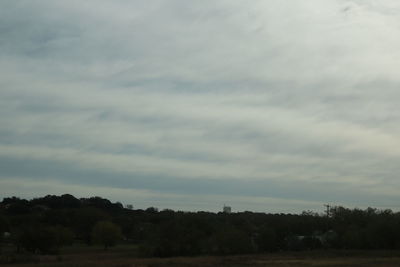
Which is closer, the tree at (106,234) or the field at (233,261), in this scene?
the field at (233,261)

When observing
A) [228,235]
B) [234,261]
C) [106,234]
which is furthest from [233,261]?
[106,234]

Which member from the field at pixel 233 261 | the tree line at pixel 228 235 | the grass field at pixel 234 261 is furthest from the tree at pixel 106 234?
the field at pixel 233 261

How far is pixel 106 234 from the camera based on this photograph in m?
87.7

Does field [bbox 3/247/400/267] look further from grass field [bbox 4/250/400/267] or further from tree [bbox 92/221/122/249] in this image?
tree [bbox 92/221/122/249]

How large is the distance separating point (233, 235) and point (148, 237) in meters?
10.9

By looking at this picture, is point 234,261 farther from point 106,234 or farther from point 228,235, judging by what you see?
point 106,234

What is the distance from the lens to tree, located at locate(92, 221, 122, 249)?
87812 millimetres

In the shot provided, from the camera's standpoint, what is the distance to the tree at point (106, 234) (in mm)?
87812

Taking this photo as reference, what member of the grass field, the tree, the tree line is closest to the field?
the grass field

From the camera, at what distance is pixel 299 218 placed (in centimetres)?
9875

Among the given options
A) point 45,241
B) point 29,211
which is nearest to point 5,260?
point 45,241

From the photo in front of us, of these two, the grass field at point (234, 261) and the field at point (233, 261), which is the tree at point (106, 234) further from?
the field at point (233, 261)

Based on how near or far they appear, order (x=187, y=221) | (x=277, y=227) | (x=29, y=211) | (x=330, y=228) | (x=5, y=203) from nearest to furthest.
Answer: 1. (x=187, y=221)
2. (x=277, y=227)
3. (x=330, y=228)
4. (x=29, y=211)
5. (x=5, y=203)

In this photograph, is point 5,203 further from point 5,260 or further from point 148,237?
point 5,260
